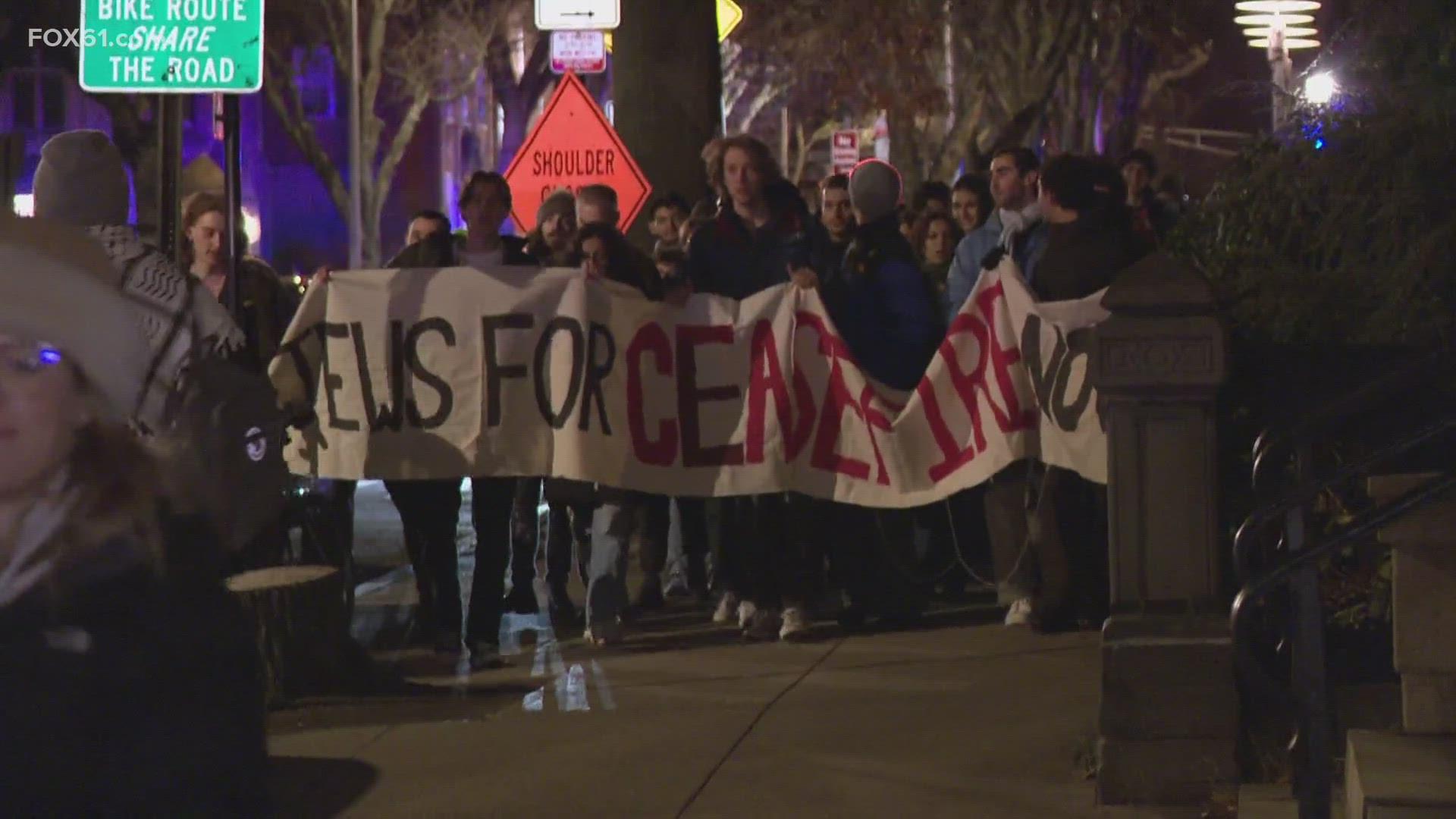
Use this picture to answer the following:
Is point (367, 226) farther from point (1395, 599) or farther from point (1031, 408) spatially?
point (1395, 599)

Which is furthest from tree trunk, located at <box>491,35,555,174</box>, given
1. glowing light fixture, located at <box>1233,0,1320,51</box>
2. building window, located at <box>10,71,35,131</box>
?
glowing light fixture, located at <box>1233,0,1320,51</box>

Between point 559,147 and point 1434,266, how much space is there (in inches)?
324

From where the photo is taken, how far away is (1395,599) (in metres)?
6.15

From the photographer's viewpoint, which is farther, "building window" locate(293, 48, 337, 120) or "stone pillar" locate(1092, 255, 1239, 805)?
"building window" locate(293, 48, 337, 120)

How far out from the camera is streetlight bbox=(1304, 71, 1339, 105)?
25.9 feet

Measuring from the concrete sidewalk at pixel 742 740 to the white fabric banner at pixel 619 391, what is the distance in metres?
0.81

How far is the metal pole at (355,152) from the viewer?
44.4m

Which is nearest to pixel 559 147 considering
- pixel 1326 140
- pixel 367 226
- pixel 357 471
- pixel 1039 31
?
pixel 357 471

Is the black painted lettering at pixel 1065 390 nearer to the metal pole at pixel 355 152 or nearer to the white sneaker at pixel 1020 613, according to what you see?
the white sneaker at pixel 1020 613

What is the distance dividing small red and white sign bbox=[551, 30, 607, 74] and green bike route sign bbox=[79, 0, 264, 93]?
9307 millimetres

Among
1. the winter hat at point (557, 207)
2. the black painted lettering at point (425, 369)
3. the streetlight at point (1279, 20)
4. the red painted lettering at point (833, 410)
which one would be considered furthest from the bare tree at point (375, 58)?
the red painted lettering at point (833, 410)

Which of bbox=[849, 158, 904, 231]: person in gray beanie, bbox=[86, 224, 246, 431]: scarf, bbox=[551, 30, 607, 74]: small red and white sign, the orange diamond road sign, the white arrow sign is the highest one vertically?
bbox=[551, 30, 607, 74]: small red and white sign

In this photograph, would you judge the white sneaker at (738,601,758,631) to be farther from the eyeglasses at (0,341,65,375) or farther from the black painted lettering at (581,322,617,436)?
the eyeglasses at (0,341,65,375)

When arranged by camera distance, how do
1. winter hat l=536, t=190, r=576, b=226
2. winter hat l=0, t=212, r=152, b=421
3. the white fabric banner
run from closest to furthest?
winter hat l=0, t=212, r=152, b=421 → the white fabric banner → winter hat l=536, t=190, r=576, b=226
